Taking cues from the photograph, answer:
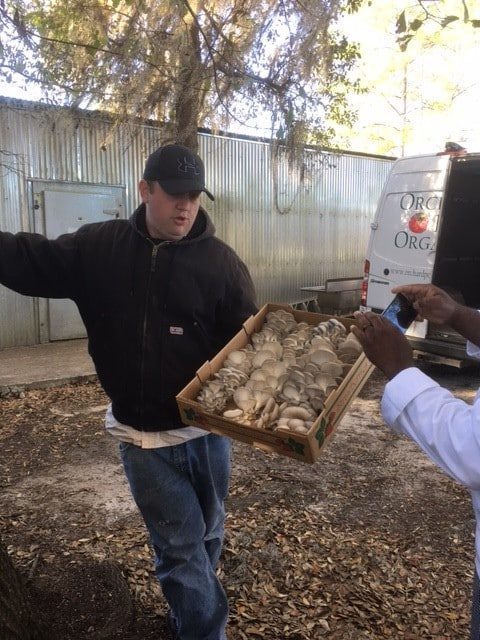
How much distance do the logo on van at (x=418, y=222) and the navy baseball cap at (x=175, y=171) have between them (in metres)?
5.19

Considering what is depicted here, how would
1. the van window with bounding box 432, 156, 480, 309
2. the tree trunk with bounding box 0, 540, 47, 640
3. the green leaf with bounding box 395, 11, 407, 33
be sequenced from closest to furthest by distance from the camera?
the tree trunk with bounding box 0, 540, 47, 640 → the green leaf with bounding box 395, 11, 407, 33 → the van window with bounding box 432, 156, 480, 309

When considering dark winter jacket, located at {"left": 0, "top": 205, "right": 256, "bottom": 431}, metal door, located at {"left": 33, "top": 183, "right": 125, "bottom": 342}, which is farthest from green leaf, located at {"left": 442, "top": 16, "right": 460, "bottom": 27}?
metal door, located at {"left": 33, "top": 183, "right": 125, "bottom": 342}

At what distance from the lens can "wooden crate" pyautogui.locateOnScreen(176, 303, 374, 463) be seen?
183 cm

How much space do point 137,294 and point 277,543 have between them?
80.6 inches

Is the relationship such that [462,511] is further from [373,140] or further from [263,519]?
[373,140]

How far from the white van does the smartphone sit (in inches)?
193

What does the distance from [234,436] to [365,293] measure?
605 cm

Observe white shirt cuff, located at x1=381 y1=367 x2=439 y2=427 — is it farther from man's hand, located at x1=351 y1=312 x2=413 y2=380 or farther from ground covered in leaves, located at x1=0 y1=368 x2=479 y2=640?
ground covered in leaves, located at x1=0 y1=368 x2=479 y2=640

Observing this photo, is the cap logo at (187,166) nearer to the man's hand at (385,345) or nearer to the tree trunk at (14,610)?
the man's hand at (385,345)

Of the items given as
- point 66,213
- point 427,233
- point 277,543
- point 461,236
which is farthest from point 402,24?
point 66,213

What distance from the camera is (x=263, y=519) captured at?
384 cm

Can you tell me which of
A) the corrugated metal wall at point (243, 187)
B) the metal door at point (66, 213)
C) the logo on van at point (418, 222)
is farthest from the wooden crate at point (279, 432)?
the metal door at point (66, 213)

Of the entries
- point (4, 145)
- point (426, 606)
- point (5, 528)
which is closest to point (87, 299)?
point (5, 528)

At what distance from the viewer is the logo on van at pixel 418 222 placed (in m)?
6.98
